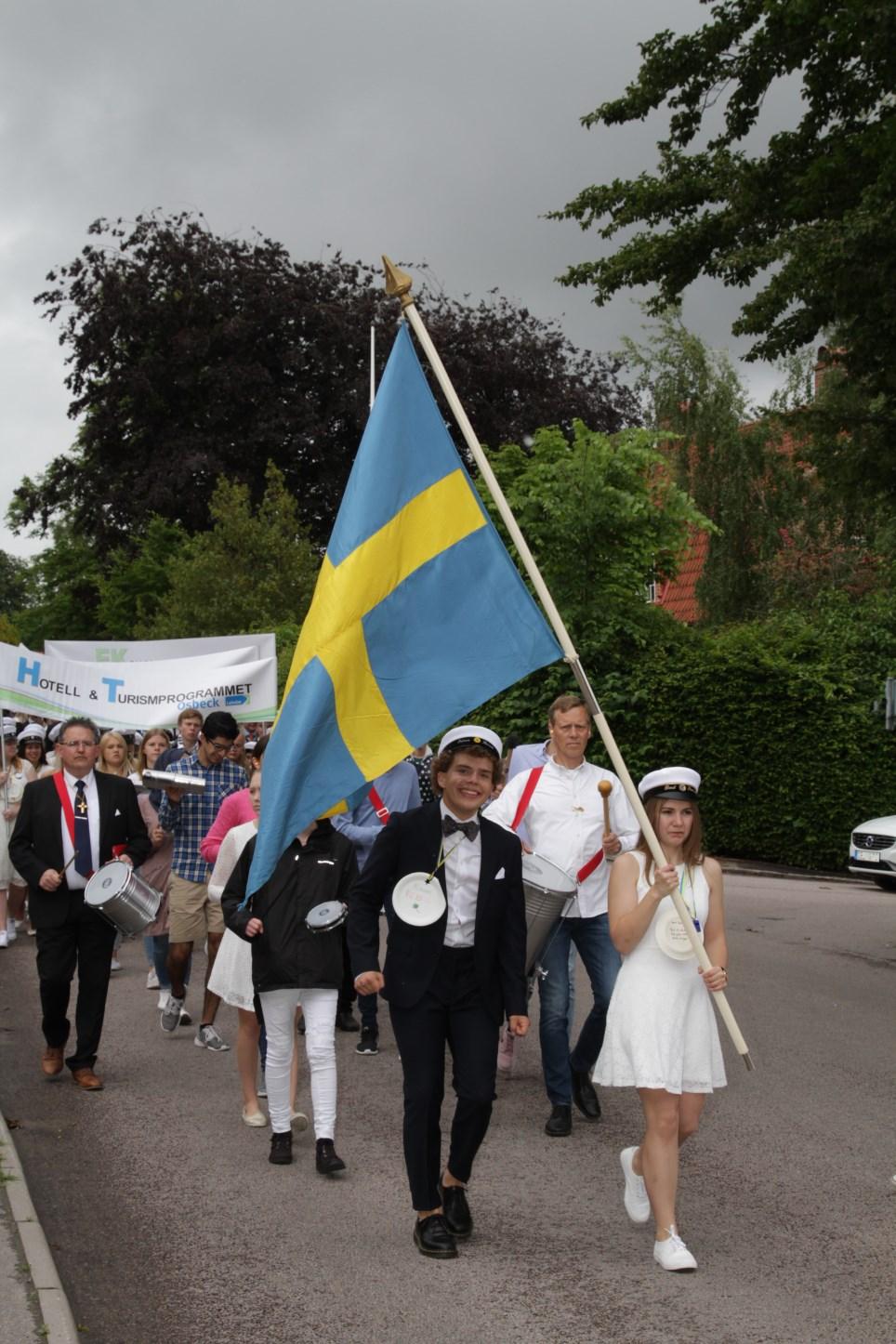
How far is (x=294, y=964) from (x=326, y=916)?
26 cm

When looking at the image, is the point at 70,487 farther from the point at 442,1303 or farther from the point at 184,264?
the point at 442,1303

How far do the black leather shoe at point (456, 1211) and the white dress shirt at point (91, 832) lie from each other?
3315mm

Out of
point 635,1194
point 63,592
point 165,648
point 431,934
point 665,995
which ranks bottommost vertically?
point 635,1194

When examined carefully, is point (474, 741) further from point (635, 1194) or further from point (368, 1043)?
point (368, 1043)

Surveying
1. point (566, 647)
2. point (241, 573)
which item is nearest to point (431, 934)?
point (566, 647)

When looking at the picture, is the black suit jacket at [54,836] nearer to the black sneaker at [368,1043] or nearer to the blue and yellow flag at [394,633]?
the black sneaker at [368,1043]

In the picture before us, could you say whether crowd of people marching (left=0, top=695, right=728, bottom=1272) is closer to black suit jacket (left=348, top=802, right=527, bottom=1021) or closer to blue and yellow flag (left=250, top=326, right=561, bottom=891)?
black suit jacket (left=348, top=802, right=527, bottom=1021)

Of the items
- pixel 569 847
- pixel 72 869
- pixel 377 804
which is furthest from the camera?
pixel 377 804

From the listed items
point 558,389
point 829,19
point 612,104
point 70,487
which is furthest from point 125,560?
point 829,19

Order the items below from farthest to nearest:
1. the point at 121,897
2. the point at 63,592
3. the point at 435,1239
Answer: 1. the point at 63,592
2. the point at 121,897
3. the point at 435,1239

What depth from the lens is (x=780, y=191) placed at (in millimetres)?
14484

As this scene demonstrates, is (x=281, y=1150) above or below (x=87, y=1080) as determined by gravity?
below

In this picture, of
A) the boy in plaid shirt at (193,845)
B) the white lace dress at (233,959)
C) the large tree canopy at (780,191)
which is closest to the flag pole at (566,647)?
the white lace dress at (233,959)

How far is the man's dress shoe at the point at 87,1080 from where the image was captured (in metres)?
8.21
